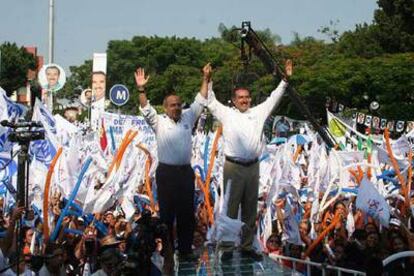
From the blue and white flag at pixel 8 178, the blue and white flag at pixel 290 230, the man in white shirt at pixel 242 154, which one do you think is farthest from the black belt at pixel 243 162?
the blue and white flag at pixel 8 178

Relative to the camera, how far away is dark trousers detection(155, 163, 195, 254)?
7402mm

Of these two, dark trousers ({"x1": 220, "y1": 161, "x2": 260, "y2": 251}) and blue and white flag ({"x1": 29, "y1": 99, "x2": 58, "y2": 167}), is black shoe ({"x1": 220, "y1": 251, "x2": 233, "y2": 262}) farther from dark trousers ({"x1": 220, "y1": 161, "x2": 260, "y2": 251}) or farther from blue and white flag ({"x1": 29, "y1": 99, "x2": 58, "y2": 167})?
blue and white flag ({"x1": 29, "y1": 99, "x2": 58, "y2": 167})

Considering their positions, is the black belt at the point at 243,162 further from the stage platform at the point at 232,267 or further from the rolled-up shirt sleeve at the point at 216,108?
the stage platform at the point at 232,267

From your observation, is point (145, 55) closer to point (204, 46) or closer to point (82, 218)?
point (204, 46)

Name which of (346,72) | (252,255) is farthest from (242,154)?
(346,72)

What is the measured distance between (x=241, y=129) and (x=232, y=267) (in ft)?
4.34

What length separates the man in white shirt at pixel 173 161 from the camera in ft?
24.3

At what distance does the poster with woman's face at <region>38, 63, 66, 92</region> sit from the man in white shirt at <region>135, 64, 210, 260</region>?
20.4 meters

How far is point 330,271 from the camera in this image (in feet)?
25.3

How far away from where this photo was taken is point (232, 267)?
714 centimetres

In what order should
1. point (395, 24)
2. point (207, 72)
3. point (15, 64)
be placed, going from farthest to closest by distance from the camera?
point (15, 64) → point (395, 24) → point (207, 72)

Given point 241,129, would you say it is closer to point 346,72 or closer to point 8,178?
point 8,178

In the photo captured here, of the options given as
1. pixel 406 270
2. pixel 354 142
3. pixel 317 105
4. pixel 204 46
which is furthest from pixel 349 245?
pixel 204 46

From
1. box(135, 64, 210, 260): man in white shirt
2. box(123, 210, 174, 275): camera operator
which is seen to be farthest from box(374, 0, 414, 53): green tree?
box(123, 210, 174, 275): camera operator
